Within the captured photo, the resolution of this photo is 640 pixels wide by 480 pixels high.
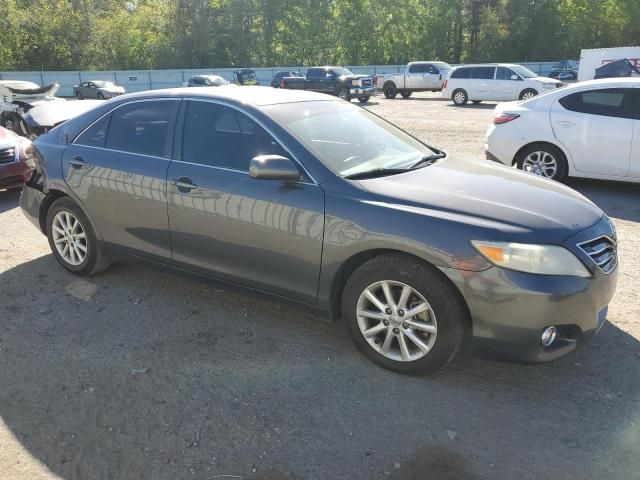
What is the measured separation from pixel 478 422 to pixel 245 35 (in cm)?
5888

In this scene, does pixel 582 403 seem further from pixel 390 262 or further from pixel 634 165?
pixel 634 165

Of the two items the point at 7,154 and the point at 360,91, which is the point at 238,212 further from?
the point at 360,91

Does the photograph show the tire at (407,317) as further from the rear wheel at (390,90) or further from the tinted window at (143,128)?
the rear wheel at (390,90)

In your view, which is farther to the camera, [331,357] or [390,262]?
[331,357]

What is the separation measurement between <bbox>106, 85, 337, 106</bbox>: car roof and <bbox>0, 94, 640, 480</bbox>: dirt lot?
1534 millimetres

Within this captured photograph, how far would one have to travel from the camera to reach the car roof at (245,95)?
12.7 ft

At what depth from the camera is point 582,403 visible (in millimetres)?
3025

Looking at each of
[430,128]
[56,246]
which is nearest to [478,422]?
[56,246]

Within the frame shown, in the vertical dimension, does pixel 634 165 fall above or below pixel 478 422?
above

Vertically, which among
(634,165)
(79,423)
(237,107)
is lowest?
(79,423)

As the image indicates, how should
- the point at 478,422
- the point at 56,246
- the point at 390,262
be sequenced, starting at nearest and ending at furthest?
the point at 478,422 → the point at 390,262 → the point at 56,246

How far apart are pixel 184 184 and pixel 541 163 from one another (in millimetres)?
5600

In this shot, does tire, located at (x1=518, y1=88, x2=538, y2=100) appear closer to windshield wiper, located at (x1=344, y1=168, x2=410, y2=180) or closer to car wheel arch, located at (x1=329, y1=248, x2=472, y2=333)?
windshield wiper, located at (x1=344, y1=168, x2=410, y2=180)

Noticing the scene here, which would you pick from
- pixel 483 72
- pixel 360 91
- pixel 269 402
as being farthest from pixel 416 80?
pixel 269 402
